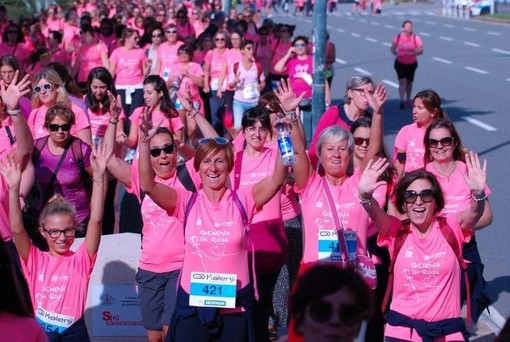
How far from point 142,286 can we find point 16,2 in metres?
26.4

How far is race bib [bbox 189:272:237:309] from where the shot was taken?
629 centimetres

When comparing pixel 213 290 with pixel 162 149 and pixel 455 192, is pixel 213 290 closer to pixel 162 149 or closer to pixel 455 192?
pixel 162 149

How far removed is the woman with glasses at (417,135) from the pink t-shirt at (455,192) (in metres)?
1.20

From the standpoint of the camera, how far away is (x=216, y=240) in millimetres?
6320

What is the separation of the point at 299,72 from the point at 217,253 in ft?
32.4

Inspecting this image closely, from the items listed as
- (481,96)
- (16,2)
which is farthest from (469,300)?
(16,2)

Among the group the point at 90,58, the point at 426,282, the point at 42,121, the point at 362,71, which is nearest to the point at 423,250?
the point at 426,282

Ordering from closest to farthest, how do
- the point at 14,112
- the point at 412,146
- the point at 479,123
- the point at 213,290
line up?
1. the point at 213,290
2. the point at 14,112
3. the point at 412,146
4. the point at 479,123

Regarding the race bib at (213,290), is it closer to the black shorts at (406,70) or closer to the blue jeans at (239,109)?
the blue jeans at (239,109)

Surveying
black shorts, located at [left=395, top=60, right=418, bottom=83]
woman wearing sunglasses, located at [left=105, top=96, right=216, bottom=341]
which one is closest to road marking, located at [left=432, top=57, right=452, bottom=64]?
black shorts, located at [left=395, top=60, right=418, bottom=83]

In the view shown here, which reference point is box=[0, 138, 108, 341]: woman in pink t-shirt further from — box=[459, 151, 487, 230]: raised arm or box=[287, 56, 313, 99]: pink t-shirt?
box=[287, 56, 313, 99]: pink t-shirt

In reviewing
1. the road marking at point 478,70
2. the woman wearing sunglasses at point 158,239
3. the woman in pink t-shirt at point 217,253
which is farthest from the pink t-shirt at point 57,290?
the road marking at point 478,70

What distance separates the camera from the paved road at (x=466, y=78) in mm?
11562

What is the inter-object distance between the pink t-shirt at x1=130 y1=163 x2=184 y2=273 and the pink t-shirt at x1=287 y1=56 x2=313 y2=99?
878 cm
